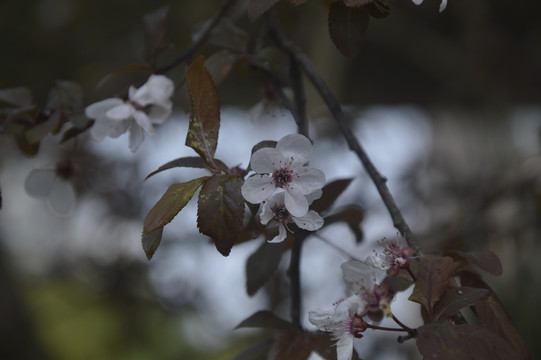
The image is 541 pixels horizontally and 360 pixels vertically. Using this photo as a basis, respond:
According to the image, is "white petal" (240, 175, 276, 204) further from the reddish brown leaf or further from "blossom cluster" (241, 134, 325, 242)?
the reddish brown leaf

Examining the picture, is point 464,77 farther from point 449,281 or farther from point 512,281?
point 449,281

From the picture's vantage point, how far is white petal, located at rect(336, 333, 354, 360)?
1.21 feet

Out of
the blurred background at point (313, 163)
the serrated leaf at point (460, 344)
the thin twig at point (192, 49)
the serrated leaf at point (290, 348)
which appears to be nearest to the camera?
the serrated leaf at point (460, 344)

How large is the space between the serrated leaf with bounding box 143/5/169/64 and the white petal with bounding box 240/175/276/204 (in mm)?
214

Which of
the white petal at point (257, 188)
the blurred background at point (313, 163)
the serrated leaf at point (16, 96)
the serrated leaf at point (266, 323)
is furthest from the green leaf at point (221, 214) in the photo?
the blurred background at point (313, 163)

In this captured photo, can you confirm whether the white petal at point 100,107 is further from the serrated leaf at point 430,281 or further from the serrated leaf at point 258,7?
the serrated leaf at point 430,281

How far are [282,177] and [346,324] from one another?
0.12 meters

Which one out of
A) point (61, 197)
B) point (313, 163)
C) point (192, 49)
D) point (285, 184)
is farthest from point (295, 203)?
point (313, 163)

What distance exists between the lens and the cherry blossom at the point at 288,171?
388 mm

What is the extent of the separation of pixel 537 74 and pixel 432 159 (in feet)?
1.18

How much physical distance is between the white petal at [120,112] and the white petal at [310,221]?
0.19 metres

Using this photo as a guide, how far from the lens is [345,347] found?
37 cm

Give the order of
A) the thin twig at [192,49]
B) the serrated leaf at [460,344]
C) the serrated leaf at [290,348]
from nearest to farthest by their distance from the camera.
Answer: the serrated leaf at [460,344]
the serrated leaf at [290,348]
the thin twig at [192,49]

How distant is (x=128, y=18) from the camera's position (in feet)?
5.51
